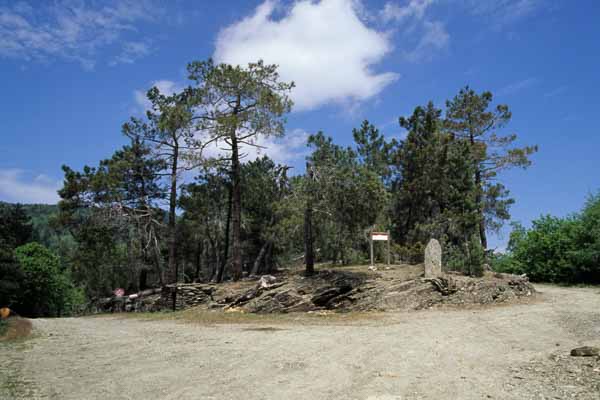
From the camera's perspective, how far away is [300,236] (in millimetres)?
20203

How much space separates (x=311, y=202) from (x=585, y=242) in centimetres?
1206

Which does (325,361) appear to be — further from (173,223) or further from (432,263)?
(173,223)

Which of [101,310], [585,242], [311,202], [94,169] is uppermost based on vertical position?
[94,169]

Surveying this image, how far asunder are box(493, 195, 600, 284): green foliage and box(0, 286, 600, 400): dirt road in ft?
27.3

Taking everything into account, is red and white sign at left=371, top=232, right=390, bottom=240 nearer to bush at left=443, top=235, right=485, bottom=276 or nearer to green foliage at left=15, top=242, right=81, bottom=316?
bush at left=443, top=235, right=485, bottom=276

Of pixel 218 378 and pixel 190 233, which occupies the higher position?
pixel 190 233

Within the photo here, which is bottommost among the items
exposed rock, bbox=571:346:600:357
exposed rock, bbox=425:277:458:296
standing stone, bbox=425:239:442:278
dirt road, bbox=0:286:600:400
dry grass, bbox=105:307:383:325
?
dry grass, bbox=105:307:383:325

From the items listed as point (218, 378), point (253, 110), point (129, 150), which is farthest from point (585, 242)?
point (129, 150)

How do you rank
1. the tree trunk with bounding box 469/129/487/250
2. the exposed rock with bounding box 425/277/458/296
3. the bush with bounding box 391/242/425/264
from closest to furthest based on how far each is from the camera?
the exposed rock with bounding box 425/277/458/296, the bush with bounding box 391/242/425/264, the tree trunk with bounding box 469/129/487/250

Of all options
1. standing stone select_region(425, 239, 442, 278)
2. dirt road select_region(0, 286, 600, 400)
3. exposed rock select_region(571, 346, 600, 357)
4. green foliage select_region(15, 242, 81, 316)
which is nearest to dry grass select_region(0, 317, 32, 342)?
dirt road select_region(0, 286, 600, 400)

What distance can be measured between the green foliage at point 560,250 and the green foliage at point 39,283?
2890 centimetres

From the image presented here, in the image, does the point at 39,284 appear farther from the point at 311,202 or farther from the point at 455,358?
the point at 455,358

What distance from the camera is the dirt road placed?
5.38 metres

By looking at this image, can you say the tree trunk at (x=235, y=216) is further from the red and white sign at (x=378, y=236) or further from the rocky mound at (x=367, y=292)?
the red and white sign at (x=378, y=236)
